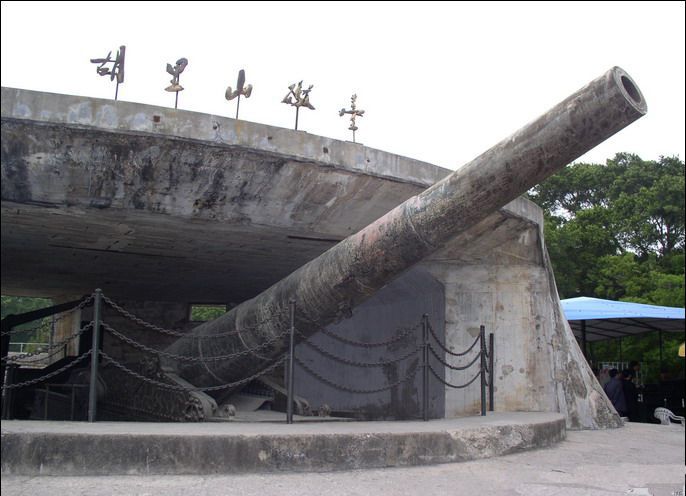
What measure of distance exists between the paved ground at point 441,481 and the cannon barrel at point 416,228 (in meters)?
1.61

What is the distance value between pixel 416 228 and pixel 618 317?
9332 millimetres

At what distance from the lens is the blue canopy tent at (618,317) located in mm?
13237

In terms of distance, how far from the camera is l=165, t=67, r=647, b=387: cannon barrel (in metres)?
4.03

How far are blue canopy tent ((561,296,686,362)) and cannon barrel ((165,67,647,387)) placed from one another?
7830 mm

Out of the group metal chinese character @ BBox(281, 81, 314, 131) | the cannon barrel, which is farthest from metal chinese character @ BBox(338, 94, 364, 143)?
the cannon barrel

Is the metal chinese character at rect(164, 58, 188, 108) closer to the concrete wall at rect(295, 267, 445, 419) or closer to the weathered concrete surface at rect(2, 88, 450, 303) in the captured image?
the weathered concrete surface at rect(2, 88, 450, 303)

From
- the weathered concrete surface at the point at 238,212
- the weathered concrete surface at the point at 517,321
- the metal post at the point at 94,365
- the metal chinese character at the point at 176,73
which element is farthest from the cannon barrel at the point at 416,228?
the weathered concrete surface at the point at 517,321

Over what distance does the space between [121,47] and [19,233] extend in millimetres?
2988

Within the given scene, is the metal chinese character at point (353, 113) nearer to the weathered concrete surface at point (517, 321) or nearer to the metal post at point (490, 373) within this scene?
the weathered concrete surface at point (517, 321)

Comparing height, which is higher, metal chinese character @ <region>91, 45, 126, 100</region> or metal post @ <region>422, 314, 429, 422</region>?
metal chinese character @ <region>91, 45, 126, 100</region>

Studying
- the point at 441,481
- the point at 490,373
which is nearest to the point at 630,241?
the point at 490,373

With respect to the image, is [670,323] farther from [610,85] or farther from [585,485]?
[610,85]

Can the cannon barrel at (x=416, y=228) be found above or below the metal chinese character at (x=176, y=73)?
below

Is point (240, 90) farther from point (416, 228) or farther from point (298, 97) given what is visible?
point (416, 228)
